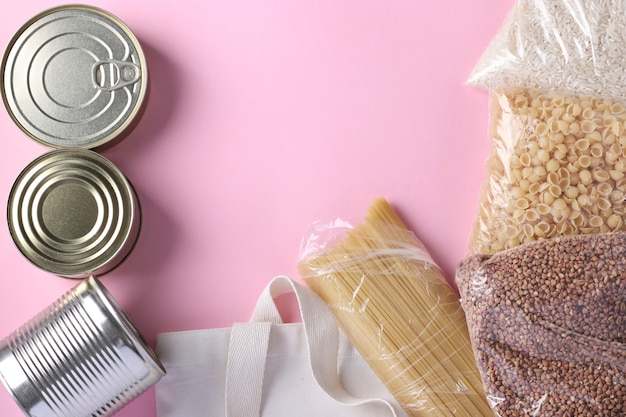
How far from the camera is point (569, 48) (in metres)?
1.04

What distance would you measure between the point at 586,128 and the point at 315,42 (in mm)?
514

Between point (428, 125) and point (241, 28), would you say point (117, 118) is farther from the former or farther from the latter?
point (428, 125)

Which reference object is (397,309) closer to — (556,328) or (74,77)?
(556,328)

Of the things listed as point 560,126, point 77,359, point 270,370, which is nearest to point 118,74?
point 77,359

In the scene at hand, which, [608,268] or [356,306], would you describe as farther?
[356,306]

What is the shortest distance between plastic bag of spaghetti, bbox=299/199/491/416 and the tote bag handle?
38 millimetres

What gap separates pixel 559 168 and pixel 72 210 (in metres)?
0.82

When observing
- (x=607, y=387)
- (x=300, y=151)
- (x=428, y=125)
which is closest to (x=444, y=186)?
(x=428, y=125)

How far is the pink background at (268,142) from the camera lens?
120 centimetres

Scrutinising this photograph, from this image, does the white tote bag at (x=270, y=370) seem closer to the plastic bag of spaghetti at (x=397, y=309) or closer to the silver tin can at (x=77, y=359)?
the plastic bag of spaghetti at (x=397, y=309)

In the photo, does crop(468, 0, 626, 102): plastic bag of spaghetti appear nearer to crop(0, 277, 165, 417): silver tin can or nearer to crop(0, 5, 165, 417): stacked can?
crop(0, 5, 165, 417): stacked can

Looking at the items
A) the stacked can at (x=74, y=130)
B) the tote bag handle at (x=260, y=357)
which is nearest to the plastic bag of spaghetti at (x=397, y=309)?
the tote bag handle at (x=260, y=357)

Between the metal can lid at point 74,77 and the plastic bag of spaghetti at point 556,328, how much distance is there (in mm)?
684

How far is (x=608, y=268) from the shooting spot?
3.19 ft
